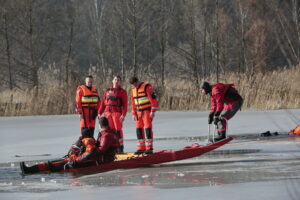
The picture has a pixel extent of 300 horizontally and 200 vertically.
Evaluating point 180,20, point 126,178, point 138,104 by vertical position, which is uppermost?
point 180,20

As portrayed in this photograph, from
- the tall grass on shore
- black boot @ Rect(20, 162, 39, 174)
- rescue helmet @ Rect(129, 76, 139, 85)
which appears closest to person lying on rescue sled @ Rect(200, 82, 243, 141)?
rescue helmet @ Rect(129, 76, 139, 85)

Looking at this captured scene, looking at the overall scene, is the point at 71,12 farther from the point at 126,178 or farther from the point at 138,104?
the point at 126,178

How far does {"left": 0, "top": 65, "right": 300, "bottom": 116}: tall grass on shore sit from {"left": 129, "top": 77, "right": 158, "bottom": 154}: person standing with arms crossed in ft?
27.5

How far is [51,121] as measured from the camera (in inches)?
725

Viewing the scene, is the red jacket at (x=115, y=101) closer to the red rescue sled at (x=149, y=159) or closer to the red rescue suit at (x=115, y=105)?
the red rescue suit at (x=115, y=105)


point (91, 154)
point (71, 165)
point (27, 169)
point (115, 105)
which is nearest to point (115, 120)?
point (115, 105)

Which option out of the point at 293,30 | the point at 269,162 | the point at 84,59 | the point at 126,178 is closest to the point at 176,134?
the point at 269,162

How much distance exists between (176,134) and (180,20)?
35.6 meters

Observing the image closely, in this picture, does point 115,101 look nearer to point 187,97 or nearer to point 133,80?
point 133,80

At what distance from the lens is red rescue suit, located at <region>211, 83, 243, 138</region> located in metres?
12.3

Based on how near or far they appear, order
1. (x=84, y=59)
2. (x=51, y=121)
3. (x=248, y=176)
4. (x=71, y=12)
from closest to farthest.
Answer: (x=248, y=176), (x=51, y=121), (x=71, y=12), (x=84, y=59)

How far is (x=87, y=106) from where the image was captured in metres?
12.7

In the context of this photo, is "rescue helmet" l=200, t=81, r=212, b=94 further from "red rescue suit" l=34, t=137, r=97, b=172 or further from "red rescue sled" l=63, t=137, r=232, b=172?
"red rescue suit" l=34, t=137, r=97, b=172

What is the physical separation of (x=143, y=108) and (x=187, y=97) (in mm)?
9589
